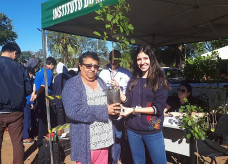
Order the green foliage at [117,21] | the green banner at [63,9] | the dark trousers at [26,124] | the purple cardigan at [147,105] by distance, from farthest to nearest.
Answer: the dark trousers at [26,124] → the green banner at [63,9] → the purple cardigan at [147,105] → the green foliage at [117,21]

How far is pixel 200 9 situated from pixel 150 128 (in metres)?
2.64

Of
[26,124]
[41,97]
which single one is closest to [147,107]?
[41,97]

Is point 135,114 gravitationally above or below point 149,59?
below

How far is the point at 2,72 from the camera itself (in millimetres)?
2500

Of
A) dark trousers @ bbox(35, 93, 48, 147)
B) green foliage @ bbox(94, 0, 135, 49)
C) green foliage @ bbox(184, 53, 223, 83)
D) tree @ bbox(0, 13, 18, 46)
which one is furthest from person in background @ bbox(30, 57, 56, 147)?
tree @ bbox(0, 13, 18, 46)

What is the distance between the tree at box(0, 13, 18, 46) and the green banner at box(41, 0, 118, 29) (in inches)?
1674

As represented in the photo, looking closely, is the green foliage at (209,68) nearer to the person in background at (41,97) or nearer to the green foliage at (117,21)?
the green foliage at (117,21)

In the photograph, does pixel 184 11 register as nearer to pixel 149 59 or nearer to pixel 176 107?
pixel 176 107

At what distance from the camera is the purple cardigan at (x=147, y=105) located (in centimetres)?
177

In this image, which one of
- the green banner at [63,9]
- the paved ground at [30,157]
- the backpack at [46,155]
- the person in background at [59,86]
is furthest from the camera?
the person in background at [59,86]

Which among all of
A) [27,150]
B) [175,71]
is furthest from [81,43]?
[27,150]

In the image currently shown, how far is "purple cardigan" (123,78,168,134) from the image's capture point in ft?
5.81

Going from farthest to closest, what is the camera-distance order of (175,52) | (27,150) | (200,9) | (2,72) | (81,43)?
(81,43) < (175,52) < (27,150) < (200,9) < (2,72)

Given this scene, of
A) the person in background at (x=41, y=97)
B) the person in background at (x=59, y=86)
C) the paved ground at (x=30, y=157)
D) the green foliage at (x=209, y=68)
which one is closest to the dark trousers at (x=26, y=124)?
the paved ground at (x=30, y=157)
